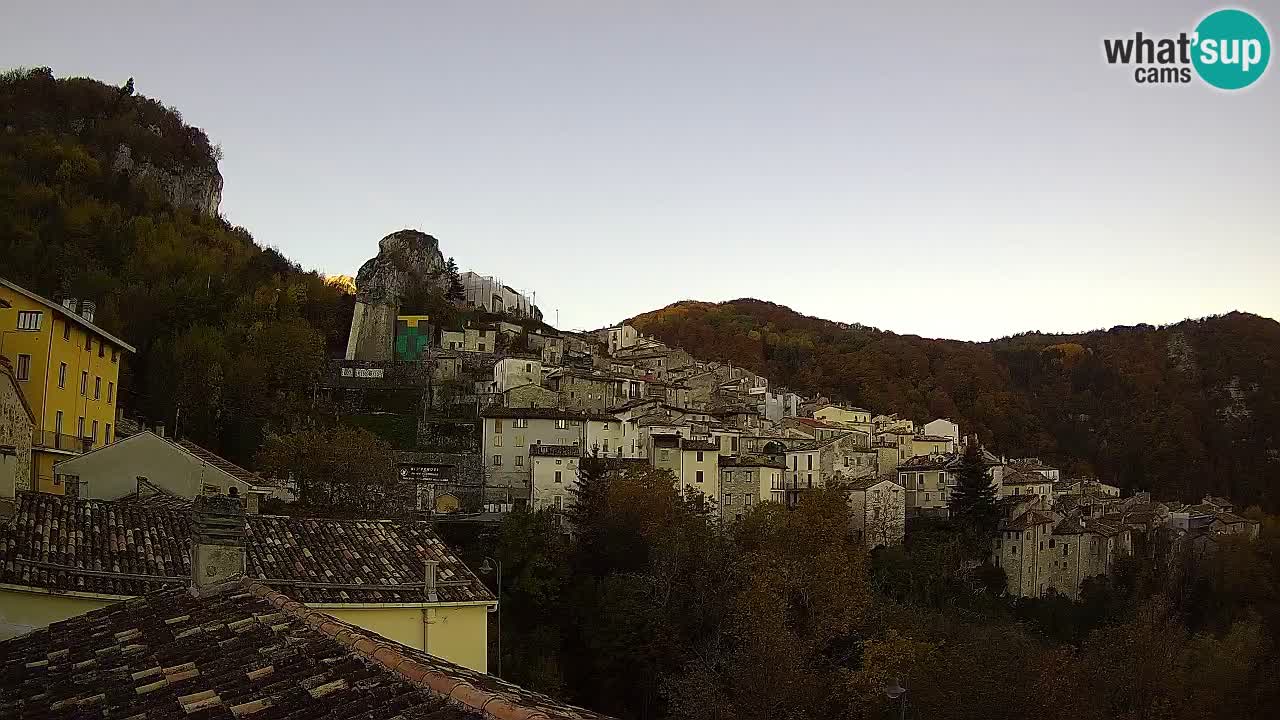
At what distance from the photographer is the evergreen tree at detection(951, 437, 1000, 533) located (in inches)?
2499

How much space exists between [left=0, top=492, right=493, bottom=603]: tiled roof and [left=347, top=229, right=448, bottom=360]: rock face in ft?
200

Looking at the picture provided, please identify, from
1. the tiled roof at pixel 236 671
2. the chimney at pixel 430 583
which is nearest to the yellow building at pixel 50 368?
the chimney at pixel 430 583

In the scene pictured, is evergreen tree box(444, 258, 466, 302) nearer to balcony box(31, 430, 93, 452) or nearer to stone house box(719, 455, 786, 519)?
stone house box(719, 455, 786, 519)

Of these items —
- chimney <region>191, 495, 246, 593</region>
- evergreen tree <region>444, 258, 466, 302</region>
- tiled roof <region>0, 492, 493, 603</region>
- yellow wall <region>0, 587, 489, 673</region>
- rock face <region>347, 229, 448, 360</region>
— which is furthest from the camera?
evergreen tree <region>444, 258, 466, 302</region>

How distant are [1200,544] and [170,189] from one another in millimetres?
77994

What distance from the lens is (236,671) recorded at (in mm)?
6738

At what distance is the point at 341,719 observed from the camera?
5574 millimetres

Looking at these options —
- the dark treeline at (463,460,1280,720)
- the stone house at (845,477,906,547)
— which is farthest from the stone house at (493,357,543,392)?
the stone house at (845,477,906,547)

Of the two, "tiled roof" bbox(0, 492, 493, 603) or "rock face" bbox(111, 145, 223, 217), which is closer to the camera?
"tiled roof" bbox(0, 492, 493, 603)

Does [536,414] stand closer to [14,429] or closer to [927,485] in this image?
[927,485]

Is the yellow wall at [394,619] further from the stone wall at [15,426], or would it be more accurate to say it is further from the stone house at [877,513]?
the stone house at [877,513]

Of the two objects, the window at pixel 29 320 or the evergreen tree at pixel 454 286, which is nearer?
the window at pixel 29 320

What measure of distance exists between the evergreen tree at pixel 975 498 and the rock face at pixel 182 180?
60834 mm

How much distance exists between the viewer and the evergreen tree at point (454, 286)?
90.2m
